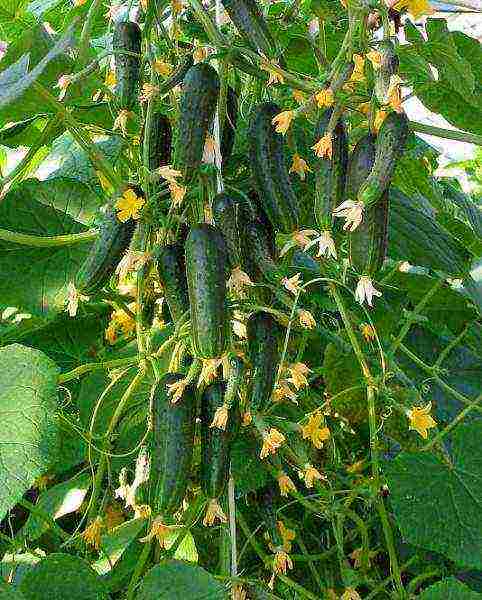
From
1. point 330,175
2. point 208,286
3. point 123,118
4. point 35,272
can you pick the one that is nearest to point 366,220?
point 330,175

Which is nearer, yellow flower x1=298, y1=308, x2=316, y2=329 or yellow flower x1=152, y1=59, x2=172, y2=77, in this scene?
yellow flower x1=298, y1=308, x2=316, y2=329

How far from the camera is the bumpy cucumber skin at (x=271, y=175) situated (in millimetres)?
1003

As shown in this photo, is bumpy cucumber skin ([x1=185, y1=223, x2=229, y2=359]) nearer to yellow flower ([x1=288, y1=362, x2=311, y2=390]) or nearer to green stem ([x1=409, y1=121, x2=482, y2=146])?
yellow flower ([x1=288, y1=362, x2=311, y2=390])

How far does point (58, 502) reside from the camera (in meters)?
1.51

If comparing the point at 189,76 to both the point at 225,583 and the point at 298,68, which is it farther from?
the point at 298,68

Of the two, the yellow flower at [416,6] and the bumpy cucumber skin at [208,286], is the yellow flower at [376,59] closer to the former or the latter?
the yellow flower at [416,6]

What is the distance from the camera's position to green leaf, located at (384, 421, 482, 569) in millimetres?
1202

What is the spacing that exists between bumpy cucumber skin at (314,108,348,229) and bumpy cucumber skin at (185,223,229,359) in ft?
0.41

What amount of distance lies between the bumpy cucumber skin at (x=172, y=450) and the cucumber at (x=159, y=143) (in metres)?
0.30

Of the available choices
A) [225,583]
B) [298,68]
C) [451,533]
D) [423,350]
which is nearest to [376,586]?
[451,533]

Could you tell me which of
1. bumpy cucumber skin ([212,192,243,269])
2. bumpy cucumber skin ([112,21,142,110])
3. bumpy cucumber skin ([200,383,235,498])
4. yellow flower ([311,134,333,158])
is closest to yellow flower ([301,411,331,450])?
bumpy cucumber skin ([200,383,235,498])

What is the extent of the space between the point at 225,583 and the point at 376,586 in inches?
15.0

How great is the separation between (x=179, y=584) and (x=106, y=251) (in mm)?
390

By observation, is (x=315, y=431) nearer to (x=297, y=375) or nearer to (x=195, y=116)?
(x=297, y=375)
